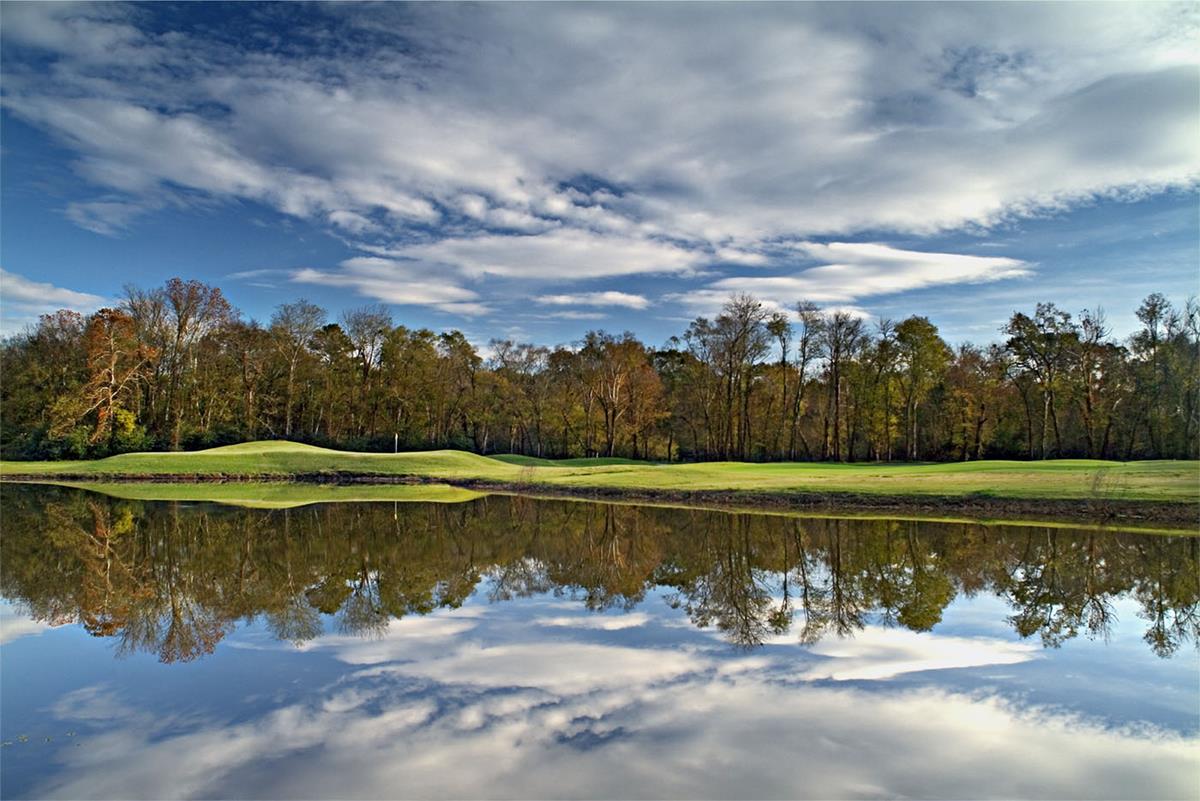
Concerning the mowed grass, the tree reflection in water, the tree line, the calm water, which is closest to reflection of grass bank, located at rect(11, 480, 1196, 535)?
the mowed grass

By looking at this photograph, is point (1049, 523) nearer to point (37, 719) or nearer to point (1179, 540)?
point (1179, 540)

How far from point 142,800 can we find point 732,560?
11759 mm

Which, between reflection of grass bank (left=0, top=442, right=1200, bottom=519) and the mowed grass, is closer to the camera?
reflection of grass bank (left=0, top=442, right=1200, bottom=519)

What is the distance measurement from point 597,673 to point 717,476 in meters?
27.3

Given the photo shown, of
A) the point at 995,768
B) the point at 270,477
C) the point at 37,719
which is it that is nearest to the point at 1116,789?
the point at 995,768

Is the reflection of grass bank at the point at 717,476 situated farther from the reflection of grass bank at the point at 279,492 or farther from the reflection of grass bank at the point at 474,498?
the reflection of grass bank at the point at 279,492

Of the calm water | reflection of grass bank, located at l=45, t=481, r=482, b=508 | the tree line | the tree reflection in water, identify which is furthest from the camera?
the tree line

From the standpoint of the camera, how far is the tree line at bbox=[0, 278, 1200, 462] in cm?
5081

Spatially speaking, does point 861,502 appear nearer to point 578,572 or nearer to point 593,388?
point 578,572

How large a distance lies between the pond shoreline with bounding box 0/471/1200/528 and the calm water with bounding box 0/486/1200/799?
697cm

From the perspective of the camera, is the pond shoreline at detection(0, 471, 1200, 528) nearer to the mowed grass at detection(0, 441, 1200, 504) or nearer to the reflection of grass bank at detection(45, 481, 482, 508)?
the mowed grass at detection(0, 441, 1200, 504)

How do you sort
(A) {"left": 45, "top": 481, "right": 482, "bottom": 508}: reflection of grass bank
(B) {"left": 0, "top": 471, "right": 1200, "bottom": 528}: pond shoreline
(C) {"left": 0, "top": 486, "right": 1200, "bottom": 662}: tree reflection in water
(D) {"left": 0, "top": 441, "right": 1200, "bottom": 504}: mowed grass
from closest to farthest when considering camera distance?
(C) {"left": 0, "top": 486, "right": 1200, "bottom": 662}: tree reflection in water → (B) {"left": 0, "top": 471, "right": 1200, "bottom": 528}: pond shoreline → (D) {"left": 0, "top": 441, "right": 1200, "bottom": 504}: mowed grass → (A) {"left": 45, "top": 481, "right": 482, "bottom": 508}: reflection of grass bank

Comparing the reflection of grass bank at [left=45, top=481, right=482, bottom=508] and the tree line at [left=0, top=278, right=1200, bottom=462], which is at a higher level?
the tree line at [left=0, top=278, right=1200, bottom=462]

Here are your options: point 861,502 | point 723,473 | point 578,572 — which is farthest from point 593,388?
point 578,572
